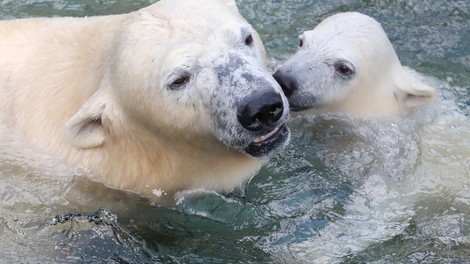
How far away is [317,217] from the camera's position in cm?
430

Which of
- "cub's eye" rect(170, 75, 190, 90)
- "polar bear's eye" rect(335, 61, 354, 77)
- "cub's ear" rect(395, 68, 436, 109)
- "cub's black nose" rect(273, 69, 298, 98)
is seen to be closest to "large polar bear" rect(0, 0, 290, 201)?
"cub's eye" rect(170, 75, 190, 90)

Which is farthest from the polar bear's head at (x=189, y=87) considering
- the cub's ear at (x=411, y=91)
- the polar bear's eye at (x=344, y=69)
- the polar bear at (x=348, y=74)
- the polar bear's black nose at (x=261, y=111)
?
the cub's ear at (x=411, y=91)

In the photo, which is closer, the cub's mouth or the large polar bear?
the large polar bear

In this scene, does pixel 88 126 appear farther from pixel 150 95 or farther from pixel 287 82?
pixel 287 82

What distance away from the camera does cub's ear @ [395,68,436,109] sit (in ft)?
15.1

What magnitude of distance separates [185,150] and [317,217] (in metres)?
0.93

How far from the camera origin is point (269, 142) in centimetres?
359

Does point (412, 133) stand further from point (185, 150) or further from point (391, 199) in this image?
point (185, 150)

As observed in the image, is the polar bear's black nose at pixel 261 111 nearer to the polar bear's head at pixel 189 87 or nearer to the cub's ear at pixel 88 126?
the polar bear's head at pixel 189 87

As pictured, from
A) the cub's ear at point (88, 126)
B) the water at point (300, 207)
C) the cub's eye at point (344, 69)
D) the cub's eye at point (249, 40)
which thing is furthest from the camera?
the cub's eye at point (344, 69)

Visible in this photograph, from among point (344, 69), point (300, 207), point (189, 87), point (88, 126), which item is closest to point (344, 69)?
point (344, 69)

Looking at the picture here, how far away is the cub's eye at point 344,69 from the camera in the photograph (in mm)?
4352

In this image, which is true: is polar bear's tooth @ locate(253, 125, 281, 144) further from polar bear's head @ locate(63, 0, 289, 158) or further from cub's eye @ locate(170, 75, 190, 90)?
cub's eye @ locate(170, 75, 190, 90)

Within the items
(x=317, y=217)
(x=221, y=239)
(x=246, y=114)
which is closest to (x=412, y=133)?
(x=317, y=217)
